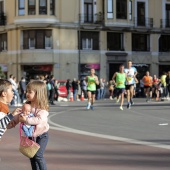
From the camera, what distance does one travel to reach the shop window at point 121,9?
5056cm

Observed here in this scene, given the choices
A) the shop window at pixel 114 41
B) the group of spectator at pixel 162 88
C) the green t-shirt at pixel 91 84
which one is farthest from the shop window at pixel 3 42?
the green t-shirt at pixel 91 84

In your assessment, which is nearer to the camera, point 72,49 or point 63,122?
point 63,122

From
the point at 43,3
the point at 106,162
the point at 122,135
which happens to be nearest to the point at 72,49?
the point at 43,3

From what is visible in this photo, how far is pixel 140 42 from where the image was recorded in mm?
52250

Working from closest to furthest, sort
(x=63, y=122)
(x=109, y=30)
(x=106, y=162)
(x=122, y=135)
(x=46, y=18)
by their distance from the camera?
(x=106, y=162) → (x=122, y=135) → (x=63, y=122) → (x=46, y=18) → (x=109, y=30)

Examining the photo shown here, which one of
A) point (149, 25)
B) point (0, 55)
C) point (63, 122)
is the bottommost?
point (63, 122)

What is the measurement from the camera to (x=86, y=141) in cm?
1105

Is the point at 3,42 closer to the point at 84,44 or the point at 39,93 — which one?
the point at 84,44

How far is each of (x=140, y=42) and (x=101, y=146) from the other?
42702 mm

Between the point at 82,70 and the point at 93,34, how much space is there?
156 inches

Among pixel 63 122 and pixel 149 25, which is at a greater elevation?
pixel 149 25

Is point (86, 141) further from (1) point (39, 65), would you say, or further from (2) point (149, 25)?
(2) point (149, 25)

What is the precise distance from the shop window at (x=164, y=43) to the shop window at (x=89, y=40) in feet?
25.4

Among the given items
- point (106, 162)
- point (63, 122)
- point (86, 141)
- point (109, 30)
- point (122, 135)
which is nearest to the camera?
point (106, 162)
